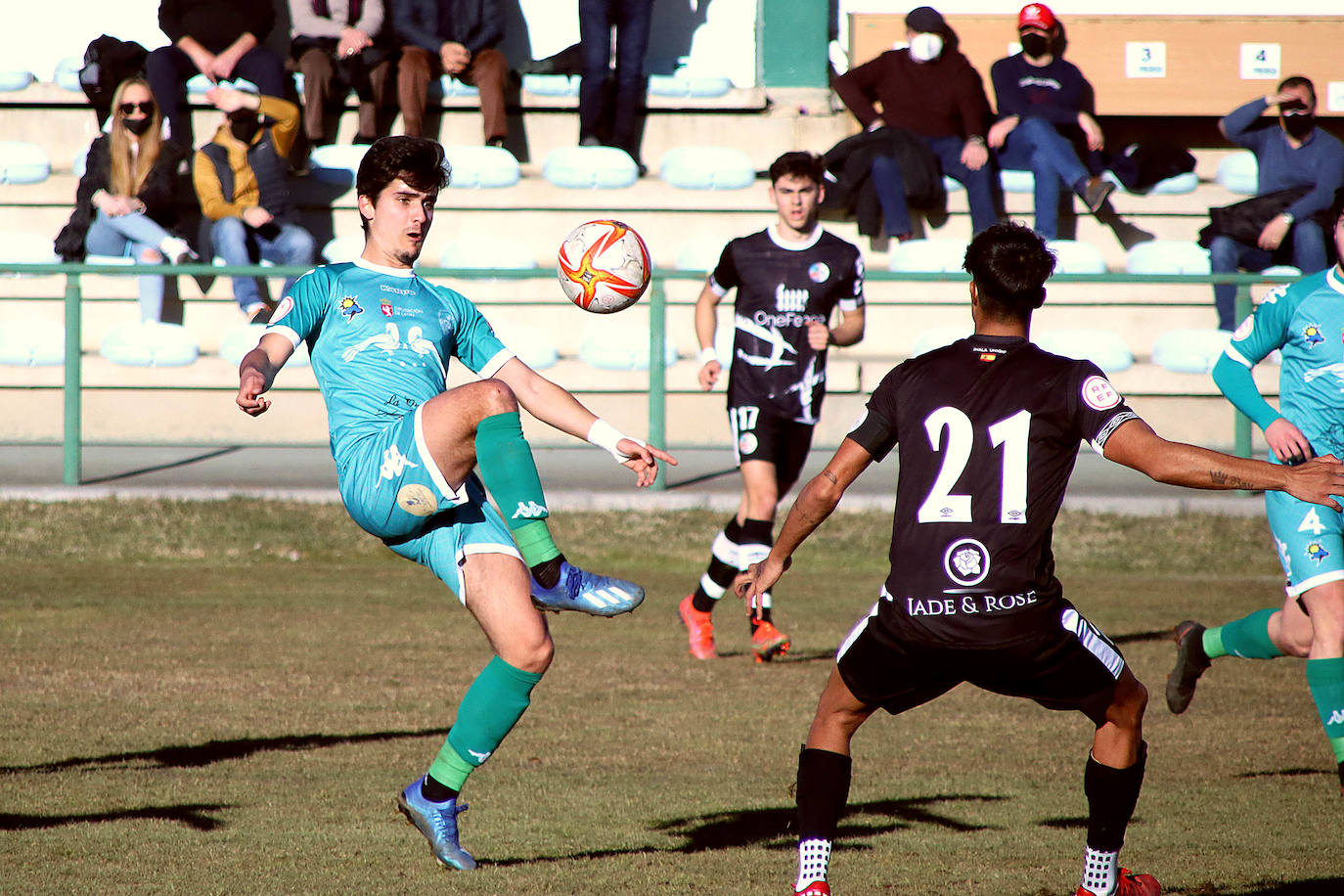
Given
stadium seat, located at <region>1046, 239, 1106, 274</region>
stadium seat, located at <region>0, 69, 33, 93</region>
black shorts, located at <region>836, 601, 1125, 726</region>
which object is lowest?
black shorts, located at <region>836, 601, 1125, 726</region>

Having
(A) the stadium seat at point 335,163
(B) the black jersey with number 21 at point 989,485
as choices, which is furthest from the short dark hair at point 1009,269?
(A) the stadium seat at point 335,163

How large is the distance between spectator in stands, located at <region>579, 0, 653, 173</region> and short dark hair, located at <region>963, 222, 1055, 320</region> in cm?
1064

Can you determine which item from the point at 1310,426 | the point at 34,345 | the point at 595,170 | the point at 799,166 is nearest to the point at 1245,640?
the point at 1310,426

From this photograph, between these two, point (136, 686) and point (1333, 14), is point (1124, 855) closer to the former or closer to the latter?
point (136, 686)

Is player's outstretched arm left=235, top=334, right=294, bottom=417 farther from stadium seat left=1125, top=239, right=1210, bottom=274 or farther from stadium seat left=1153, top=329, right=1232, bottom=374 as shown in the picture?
stadium seat left=1125, top=239, right=1210, bottom=274

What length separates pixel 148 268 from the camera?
39.0ft

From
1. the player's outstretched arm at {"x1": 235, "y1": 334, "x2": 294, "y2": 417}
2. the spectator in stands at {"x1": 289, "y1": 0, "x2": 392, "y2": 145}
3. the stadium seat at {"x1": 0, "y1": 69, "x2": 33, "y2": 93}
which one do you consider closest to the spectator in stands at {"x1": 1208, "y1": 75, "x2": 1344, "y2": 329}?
the spectator in stands at {"x1": 289, "y1": 0, "x2": 392, "y2": 145}

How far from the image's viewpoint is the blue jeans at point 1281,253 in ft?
42.5

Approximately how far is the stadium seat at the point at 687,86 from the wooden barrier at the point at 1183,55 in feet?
4.75

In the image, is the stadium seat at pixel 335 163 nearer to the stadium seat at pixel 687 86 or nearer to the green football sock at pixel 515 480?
the stadium seat at pixel 687 86

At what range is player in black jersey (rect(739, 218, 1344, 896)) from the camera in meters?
3.85

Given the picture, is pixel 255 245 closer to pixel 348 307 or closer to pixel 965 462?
pixel 348 307

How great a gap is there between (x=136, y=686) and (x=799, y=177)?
3.97m

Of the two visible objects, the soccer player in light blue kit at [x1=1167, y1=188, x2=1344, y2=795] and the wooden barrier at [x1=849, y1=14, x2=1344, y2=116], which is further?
the wooden barrier at [x1=849, y1=14, x2=1344, y2=116]
